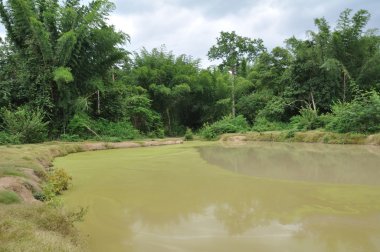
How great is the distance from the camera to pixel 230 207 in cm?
492

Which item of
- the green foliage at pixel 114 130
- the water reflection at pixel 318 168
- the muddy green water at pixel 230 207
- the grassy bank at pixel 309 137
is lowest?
the muddy green water at pixel 230 207

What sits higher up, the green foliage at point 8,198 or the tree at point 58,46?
the tree at point 58,46

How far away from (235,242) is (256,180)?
10.8ft

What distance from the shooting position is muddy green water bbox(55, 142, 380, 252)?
3645mm

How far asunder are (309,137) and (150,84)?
34.7 ft

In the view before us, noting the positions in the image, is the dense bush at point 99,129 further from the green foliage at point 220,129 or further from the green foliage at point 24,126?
the green foliage at point 220,129

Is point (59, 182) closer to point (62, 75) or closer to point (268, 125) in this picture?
point (62, 75)

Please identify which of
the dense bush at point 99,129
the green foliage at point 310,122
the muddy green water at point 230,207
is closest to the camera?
the muddy green water at point 230,207

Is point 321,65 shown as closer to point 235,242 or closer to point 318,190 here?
point 318,190

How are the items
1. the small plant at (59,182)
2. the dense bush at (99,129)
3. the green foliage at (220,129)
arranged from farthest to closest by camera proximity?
the green foliage at (220,129), the dense bush at (99,129), the small plant at (59,182)

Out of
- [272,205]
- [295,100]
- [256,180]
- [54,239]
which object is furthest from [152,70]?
[54,239]

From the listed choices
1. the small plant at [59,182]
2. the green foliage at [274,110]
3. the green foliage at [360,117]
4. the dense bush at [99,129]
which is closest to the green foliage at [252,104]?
the green foliage at [274,110]

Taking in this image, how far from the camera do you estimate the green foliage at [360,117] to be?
559 inches

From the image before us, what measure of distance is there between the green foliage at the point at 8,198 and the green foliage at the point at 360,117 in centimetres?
1369
